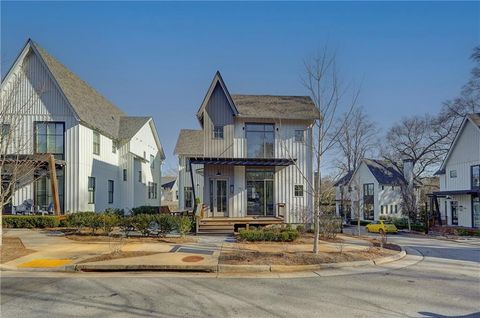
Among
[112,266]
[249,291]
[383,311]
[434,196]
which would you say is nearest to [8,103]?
[112,266]

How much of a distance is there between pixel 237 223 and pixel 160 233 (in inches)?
187

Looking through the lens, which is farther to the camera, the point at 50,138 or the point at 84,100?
the point at 84,100

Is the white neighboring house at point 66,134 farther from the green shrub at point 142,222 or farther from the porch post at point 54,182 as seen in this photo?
the green shrub at point 142,222

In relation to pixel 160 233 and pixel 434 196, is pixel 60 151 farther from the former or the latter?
pixel 434 196

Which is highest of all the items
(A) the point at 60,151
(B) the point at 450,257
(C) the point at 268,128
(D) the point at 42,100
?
(D) the point at 42,100

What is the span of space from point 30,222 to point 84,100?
9.62 metres

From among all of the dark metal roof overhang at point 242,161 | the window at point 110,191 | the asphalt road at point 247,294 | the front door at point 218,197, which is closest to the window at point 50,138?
the window at point 110,191

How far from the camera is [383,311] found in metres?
5.87

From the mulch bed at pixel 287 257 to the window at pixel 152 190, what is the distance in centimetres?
2484

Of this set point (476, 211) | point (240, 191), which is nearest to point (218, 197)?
point (240, 191)

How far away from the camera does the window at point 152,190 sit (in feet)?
112

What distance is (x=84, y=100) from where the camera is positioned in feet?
77.2

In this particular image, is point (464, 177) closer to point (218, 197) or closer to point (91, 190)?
point (218, 197)

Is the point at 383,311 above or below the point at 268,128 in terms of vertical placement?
below
